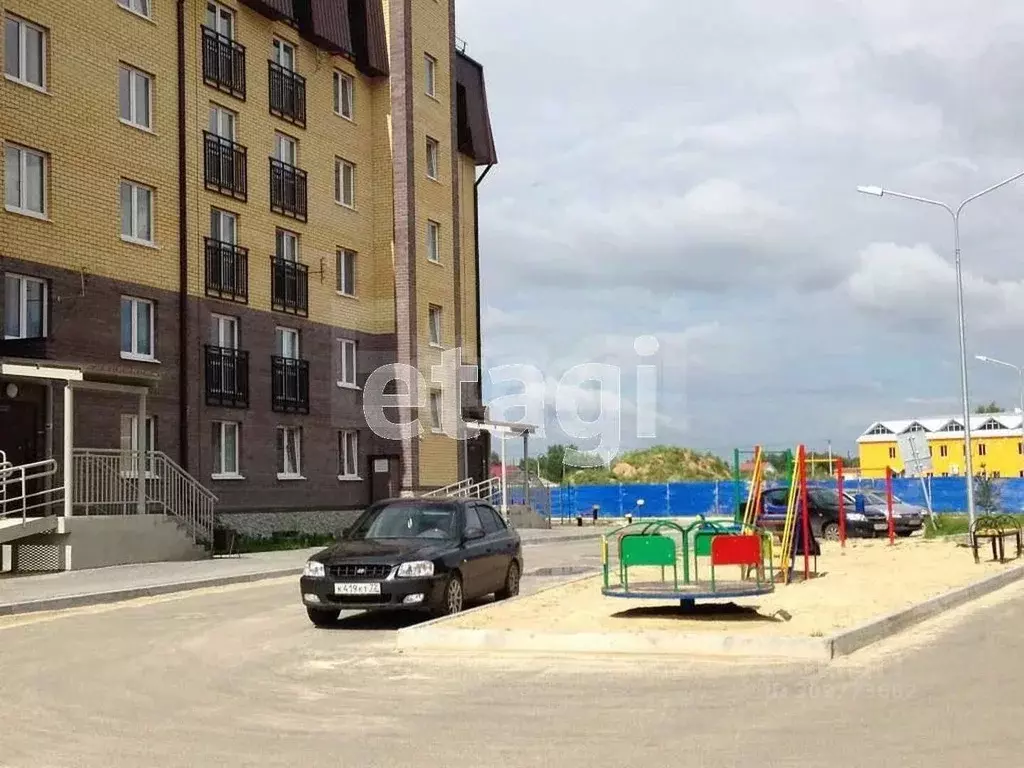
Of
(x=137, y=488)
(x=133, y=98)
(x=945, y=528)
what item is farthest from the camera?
(x=945, y=528)

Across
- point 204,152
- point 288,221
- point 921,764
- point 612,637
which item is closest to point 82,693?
point 612,637

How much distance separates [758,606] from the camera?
46.5 feet

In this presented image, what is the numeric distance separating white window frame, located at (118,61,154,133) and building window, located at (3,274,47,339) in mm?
4593

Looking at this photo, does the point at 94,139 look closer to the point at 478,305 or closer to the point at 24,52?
the point at 24,52

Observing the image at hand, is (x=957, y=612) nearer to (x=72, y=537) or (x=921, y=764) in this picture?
(x=921, y=764)

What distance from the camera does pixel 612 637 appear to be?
11312mm

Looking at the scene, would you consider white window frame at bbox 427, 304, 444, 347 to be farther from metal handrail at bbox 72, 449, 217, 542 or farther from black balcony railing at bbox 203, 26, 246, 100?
metal handrail at bbox 72, 449, 217, 542

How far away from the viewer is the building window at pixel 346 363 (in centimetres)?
3441

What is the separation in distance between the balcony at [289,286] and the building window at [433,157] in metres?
7.06

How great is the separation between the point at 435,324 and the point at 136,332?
41.2 ft

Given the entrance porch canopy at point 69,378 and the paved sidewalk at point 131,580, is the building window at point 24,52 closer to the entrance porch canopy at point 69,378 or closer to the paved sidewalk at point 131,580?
the entrance porch canopy at point 69,378

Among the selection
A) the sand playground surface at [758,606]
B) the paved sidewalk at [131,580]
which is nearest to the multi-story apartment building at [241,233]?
the paved sidewalk at [131,580]

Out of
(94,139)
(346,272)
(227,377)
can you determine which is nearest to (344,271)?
(346,272)

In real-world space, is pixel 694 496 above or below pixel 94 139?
below
